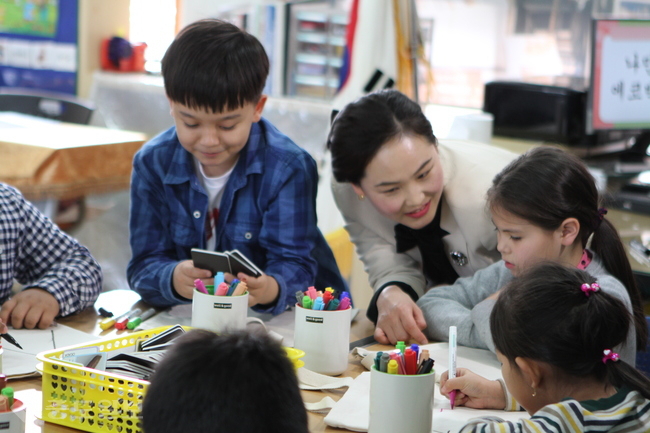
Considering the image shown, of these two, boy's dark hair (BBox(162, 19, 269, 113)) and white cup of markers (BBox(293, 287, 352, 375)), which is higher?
boy's dark hair (BBox(162, 19, 269, 113))

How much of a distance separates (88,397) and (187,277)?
0.43 m

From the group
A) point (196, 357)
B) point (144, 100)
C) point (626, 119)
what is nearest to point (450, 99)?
point (626, 119)

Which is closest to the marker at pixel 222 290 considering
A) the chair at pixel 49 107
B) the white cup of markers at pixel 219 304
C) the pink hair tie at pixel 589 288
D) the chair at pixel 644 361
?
the white cup of markers at pixel 219 304

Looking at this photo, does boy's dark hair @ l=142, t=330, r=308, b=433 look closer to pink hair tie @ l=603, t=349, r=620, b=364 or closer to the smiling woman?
pink hair tie @ l=603, t=349, r=620, b=364

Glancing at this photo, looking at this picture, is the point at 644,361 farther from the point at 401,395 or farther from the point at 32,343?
the point at 32,343

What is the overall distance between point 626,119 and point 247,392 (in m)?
2.43

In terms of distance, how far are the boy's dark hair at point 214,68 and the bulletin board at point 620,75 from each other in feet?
5.15

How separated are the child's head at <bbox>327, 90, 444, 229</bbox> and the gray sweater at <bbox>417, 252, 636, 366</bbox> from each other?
0.59 ft

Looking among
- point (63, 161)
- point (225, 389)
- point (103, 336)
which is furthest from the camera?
point (63, 161)

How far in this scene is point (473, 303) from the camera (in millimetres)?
1384

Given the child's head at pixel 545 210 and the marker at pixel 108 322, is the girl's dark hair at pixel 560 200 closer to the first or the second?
the child's head at pixel 545 210

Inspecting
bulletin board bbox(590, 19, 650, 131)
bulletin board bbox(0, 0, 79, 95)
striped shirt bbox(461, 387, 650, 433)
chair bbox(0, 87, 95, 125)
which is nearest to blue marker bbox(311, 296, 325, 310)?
striped shirt bbox(461, 387, 650, 433)

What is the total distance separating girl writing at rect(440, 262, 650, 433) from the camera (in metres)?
0.87

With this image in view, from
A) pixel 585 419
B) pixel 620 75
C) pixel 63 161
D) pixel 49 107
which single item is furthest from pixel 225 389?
pixel 49 107
